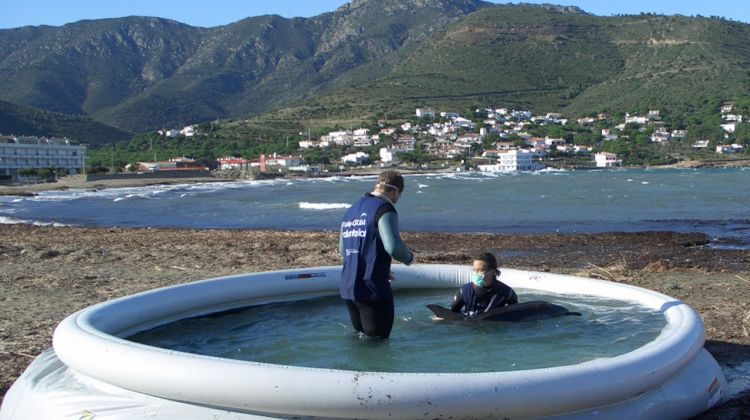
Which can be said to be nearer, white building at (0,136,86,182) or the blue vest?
the blue vest

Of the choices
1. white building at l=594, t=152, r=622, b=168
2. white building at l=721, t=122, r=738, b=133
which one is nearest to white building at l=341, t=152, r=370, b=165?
white building at l=594, t=152, r=622, b=168

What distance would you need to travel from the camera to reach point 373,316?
231 inches

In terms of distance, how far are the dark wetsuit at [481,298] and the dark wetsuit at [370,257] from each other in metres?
1.37

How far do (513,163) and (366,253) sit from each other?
141929mm

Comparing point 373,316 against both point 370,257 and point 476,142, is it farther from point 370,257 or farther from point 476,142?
point 476,142

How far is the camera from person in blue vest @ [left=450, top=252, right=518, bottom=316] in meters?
6.93

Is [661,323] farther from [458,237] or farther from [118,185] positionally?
[118,185]

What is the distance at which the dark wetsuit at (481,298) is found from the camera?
7070mm

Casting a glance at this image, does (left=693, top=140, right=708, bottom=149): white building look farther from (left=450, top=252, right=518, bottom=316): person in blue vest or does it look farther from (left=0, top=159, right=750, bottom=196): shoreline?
(left=450, top=252, right=518, bottom=316): person in blue vest

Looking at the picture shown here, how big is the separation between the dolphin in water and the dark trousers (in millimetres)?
1213

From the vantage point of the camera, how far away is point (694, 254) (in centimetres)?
1741

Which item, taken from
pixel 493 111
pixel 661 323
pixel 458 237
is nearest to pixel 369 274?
pixel 661 323

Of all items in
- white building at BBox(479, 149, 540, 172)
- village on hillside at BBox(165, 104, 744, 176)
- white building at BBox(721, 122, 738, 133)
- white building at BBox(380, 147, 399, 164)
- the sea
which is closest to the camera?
the sea

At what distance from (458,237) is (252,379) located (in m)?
18.7
